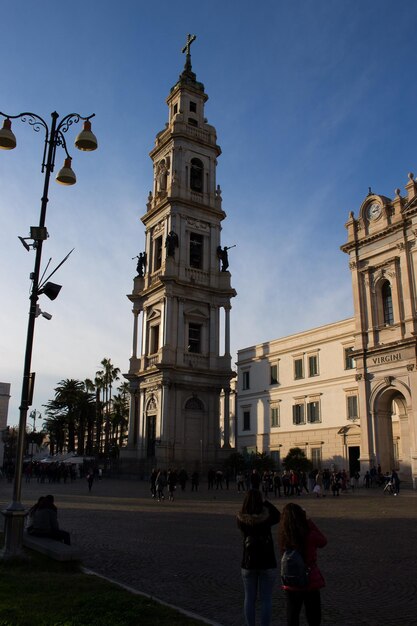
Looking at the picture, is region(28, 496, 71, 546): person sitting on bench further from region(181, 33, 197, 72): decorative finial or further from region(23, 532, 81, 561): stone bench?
region(181, 33, 197, 72): decorative finial

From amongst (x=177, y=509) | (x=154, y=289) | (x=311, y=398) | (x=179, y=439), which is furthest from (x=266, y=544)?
(x=311, y=398)

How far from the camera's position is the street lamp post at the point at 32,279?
404 inches

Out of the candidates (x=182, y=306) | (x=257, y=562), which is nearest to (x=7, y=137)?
(x=257, y=562)

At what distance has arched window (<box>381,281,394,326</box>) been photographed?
128 feet

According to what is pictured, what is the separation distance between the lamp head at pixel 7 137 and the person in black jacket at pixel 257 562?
964 centimetres

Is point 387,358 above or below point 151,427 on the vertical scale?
above

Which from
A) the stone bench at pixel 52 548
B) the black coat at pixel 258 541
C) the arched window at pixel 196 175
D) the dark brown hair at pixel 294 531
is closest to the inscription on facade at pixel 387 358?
the arched window at pixel 196 175

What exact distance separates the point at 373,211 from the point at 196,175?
1890 centimetres

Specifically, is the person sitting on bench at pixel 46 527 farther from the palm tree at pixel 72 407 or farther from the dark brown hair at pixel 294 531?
the palm tree at pixel 72 407

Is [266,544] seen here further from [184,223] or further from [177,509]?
[184,223]

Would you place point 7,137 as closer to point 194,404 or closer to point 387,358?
point 387,358

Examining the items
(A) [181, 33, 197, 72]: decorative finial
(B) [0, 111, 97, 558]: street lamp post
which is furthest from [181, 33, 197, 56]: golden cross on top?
(B) [0, 111, 97, 558]: street lamp post

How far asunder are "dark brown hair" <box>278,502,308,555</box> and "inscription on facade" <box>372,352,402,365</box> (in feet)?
107

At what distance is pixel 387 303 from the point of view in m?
39.5
